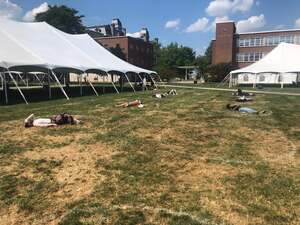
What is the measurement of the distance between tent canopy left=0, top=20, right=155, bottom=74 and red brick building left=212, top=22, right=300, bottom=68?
48.0 m

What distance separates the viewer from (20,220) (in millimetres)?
3727

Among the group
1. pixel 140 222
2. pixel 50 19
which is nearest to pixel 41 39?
pixel 140 222

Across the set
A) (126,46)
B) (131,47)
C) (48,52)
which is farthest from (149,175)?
(131,47)

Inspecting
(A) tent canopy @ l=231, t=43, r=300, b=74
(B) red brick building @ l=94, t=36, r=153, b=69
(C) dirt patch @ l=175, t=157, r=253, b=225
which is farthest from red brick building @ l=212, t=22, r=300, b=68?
(C) dirt patch @ l=175, t=157, r=253, b=225

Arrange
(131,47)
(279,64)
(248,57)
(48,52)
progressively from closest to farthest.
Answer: (48,52), (279,64), (248,57), (131,47)

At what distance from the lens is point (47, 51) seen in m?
19.0

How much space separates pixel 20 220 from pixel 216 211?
2.22m

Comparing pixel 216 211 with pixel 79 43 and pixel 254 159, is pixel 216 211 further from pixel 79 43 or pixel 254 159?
pixel 79 43

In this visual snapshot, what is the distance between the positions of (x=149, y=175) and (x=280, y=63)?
3520 centimetres

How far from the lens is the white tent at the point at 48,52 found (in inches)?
637

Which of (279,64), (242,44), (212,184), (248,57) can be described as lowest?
(212,184)

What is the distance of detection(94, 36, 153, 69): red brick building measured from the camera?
73312 millimetres

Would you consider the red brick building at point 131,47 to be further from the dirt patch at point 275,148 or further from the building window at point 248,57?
the dirt patch at point 275,148

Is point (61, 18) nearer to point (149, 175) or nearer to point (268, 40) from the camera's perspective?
point (268, 40)
